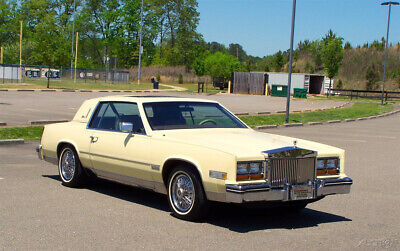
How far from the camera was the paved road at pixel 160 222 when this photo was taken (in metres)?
6.09

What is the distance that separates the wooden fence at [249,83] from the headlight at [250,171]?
195 ft

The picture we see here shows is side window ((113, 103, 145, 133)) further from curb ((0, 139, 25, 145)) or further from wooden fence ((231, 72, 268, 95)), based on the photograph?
wooden fence ((231, 72, 268, 95))

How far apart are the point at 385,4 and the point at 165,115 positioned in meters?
46.3

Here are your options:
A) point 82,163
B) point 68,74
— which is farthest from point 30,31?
point 82,163

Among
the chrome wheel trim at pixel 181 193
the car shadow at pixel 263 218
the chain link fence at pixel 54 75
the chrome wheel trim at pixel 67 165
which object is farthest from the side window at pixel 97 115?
the chain link fence at pixel 54 75

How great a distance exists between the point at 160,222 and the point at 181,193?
1.42ft

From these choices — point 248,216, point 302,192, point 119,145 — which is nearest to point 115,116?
point 119,145

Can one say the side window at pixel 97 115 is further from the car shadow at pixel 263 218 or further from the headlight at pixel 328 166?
the headlight at pixel 328 166

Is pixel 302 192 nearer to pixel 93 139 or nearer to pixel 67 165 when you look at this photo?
pixel 93 139

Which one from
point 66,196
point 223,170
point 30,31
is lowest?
point 66,196

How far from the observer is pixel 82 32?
3871 inches

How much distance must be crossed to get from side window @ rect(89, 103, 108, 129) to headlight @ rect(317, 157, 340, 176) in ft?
11.2

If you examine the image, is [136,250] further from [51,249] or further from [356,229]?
[356,229]

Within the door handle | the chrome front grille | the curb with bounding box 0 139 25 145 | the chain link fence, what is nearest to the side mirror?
the door handle
